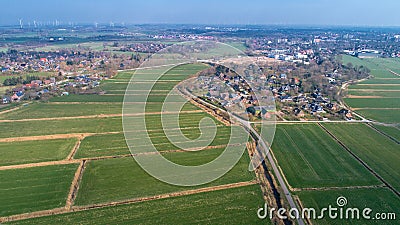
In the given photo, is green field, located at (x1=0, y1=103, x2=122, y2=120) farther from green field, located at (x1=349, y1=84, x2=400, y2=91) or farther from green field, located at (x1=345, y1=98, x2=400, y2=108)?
green field, located at (x1=349, y1=84, x2=400, y2=91)

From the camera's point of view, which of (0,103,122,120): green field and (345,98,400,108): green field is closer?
(0,103,122,120): green field

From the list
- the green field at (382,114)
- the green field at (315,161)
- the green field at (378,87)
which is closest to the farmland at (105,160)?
the green field at (315,161)

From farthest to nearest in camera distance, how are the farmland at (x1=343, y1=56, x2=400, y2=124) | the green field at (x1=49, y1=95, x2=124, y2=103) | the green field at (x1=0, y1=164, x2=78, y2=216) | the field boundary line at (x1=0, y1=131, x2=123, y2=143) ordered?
the green field at (x1=49, y1=95, x2=124, y2=103) → the farmland at (x1=343, y1=56, x2=400, y2=124) → the field boundary line at (x1=0, y1=131, x2=123, y2=143) → the green field at (x1=0, y1=164, x2=78, y2=216)

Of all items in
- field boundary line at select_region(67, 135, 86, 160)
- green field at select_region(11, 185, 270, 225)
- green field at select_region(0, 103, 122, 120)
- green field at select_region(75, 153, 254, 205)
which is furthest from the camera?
green field at select_region(0, 103, 122, 120)

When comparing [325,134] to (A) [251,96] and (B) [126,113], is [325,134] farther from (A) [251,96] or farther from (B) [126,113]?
(B) [126,113]

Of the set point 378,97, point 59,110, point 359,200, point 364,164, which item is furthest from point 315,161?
point 59,110

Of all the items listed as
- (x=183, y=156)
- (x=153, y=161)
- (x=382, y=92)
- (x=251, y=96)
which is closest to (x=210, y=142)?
(x=183, y=156)

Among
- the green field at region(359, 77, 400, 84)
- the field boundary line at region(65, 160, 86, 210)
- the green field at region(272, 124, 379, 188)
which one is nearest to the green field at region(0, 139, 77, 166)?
the field boundary line at region(65, 160, 86, 210)
